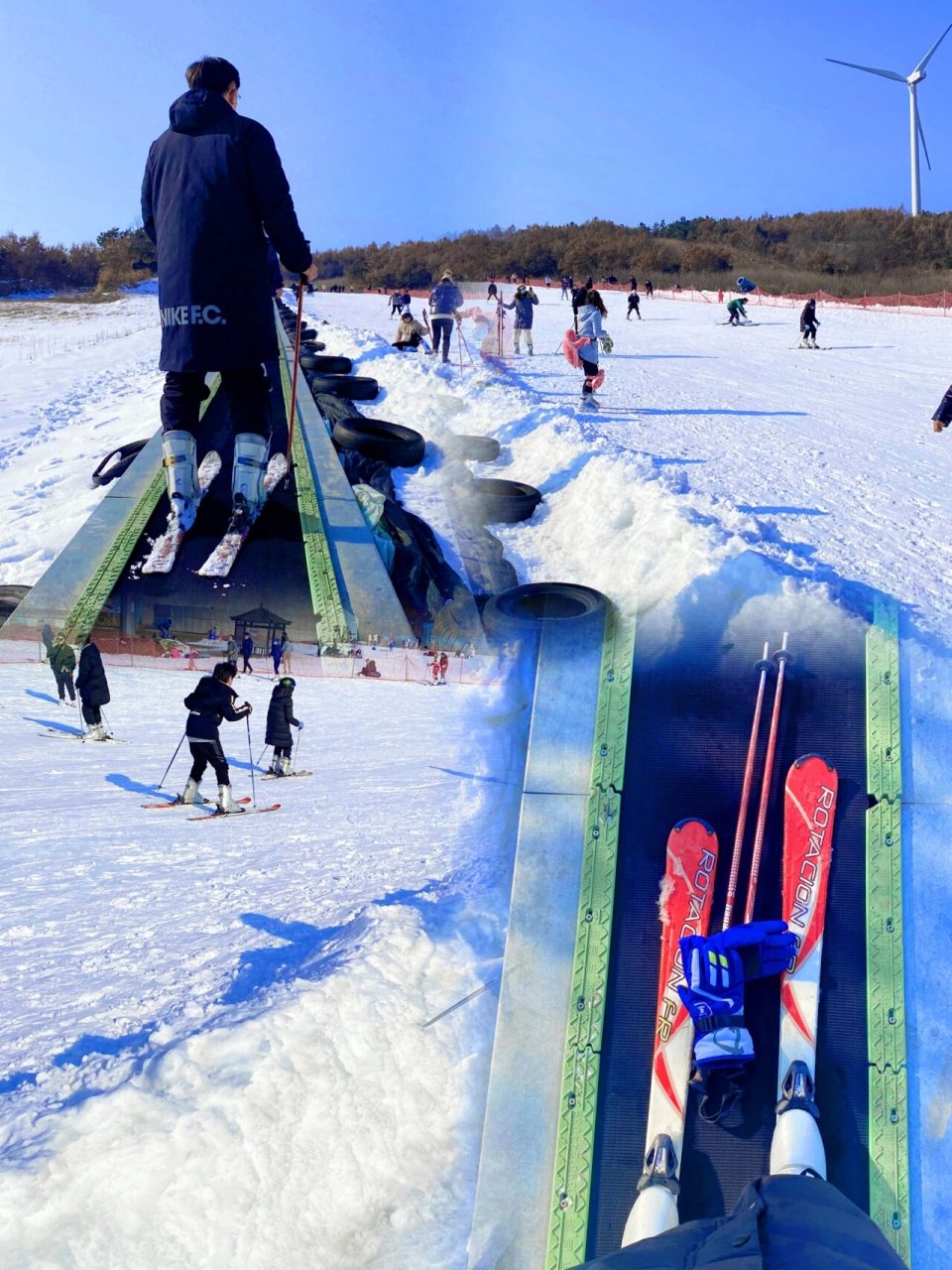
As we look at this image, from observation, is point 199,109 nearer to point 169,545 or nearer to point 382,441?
point 169,545

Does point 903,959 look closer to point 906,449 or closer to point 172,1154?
point 172,1154

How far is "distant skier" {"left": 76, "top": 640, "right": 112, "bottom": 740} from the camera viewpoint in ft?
12.4

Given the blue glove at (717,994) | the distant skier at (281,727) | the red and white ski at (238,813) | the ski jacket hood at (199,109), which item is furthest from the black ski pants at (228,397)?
the blue glove at (717,994)

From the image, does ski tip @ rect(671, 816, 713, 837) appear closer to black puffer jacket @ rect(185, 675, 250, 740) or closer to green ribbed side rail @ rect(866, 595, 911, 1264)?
green ribbed side rail @ rect(866, 595, 911, 1264)

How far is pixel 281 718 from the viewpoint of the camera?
12.6ft

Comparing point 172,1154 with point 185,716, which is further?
point 185,716

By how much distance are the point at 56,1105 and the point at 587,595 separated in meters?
3.05

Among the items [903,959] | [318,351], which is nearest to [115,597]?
[903,959]

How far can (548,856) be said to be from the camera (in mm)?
4043

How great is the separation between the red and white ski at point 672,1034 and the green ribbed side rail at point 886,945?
60 cm

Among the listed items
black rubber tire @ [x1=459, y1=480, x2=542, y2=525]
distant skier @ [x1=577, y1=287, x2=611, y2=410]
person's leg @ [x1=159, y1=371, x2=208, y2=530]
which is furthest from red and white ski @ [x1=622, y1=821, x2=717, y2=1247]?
distant skier @ [x1=577, y1=287, x2=611, y2=410]

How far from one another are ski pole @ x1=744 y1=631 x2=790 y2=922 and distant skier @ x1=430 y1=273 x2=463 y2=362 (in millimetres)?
10251

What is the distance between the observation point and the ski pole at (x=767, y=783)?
4004 millimetres

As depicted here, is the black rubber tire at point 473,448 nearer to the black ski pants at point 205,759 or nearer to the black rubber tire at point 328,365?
the black rubber tire at point 328,365
